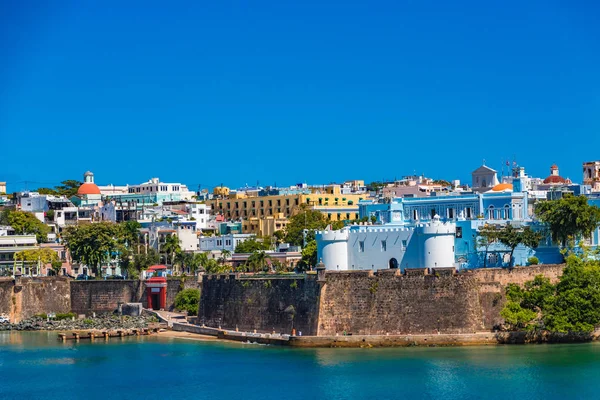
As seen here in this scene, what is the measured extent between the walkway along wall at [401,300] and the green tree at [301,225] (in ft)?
85.3

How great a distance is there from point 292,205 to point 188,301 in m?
29.4

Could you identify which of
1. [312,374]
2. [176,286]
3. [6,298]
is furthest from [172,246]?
[312,374]

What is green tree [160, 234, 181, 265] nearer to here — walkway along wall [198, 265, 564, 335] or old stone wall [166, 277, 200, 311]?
old stone wall [166, 277, 200, 311]

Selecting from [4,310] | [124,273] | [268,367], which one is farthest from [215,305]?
[124,273]

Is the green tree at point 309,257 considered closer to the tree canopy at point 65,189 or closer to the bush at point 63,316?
the bush at point 63,316

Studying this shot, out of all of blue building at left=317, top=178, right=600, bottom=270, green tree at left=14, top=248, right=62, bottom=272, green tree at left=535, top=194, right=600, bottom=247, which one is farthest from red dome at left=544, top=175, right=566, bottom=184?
green tree at left=14, top=248, right=62, bottom=272

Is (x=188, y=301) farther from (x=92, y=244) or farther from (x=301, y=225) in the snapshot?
(x=301, y=225)

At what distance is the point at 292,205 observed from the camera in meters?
88.2

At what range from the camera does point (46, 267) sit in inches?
2901

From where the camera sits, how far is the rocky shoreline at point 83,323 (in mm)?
59188

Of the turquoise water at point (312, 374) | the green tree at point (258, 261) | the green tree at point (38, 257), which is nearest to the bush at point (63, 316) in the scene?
the green tree at point (38, 257)

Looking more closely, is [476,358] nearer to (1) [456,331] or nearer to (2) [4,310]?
(1) [456,331]

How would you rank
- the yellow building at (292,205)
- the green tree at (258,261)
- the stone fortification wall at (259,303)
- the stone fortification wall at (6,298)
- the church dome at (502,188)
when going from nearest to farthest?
the stone fortification wall at (259,303) < the stone fortification wall at (6,298) < the church dome at (502,188) < the green tree at (258,261) < the yellow building at (292,205)

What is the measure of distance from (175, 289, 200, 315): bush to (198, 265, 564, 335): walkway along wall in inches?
399
